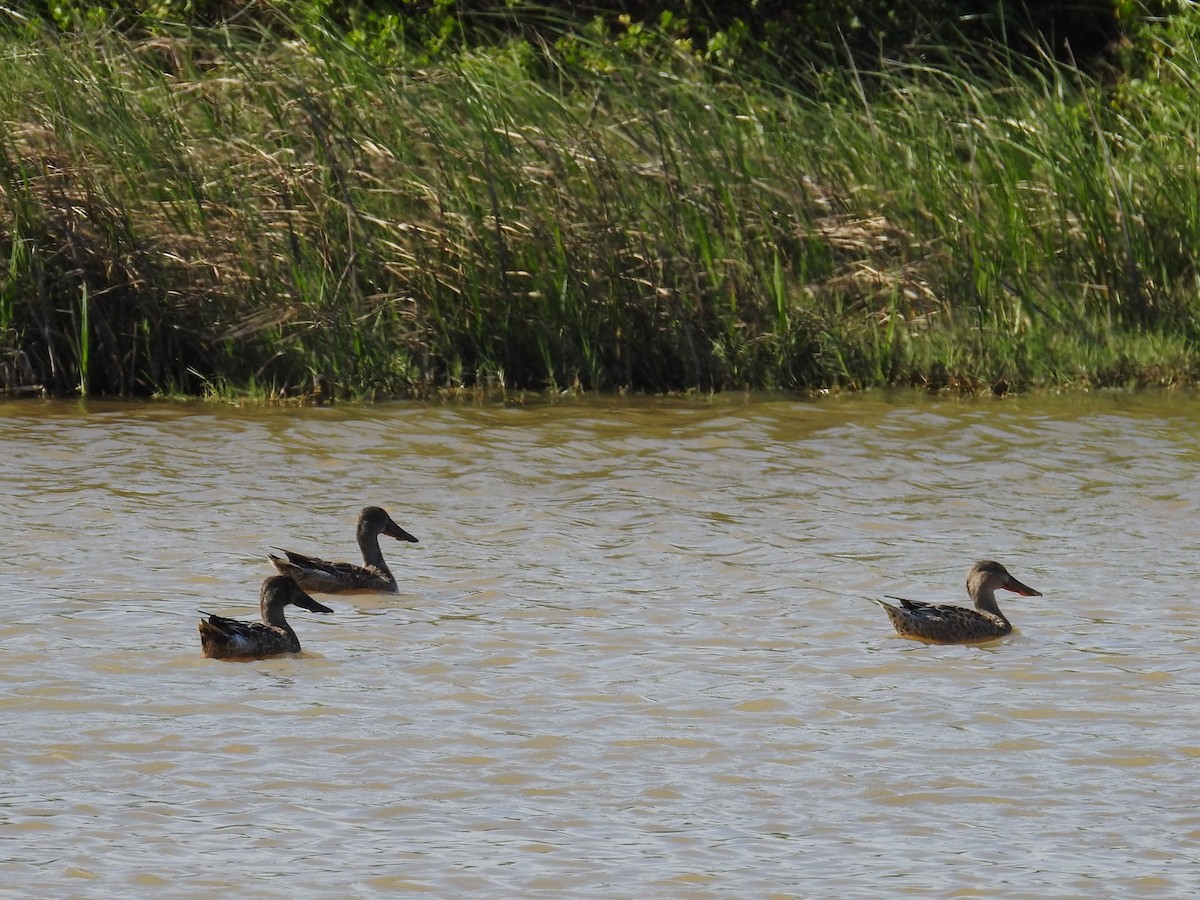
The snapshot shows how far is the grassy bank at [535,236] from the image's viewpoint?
1170cm

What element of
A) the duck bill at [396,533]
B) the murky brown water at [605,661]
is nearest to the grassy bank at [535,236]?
the murky brown water at [605,661]

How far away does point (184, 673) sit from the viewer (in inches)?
257

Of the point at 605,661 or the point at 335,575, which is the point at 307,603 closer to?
the point at 335,575

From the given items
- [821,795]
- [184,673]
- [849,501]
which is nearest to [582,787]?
[821,795]

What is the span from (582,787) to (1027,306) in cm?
773

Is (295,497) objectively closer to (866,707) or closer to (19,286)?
(19,286)

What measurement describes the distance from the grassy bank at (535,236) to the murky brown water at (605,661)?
2.12ft

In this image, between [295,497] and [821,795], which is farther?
[295,497]

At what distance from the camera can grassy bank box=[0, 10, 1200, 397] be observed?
11.7 meters

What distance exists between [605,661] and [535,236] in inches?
219

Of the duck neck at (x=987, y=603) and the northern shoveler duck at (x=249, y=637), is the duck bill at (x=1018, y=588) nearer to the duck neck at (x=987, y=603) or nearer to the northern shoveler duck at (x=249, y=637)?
the duck neck at (x=987, y=603)

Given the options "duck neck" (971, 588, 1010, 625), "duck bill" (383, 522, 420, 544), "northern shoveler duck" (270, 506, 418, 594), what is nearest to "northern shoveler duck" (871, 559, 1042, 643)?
"duck neck" (971, 588, 1010, 625)

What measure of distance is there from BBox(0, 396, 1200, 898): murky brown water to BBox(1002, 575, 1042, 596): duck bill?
3.9 inches

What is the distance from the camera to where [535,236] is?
39.0ft
